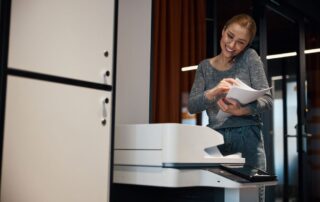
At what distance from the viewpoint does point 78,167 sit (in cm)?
185

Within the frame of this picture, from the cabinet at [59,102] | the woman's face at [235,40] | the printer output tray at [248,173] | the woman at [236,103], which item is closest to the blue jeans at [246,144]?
the woman at [236,103]

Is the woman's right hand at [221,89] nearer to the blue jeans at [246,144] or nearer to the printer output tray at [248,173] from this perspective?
the blue jeans at [246,144]

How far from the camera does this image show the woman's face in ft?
8.86

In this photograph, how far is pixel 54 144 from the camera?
1.75 m

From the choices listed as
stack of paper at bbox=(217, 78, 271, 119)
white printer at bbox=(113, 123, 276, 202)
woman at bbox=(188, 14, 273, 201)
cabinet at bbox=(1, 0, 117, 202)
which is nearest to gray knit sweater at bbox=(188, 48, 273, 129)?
woman at bbox=(188, 14, 273, 201)

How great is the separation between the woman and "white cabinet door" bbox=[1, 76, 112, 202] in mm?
790

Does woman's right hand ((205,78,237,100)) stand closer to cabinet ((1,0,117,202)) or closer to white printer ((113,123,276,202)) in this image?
white printer ((113,123,276,202))

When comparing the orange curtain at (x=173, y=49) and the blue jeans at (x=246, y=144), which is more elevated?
the orange curtain at (x=173, y=49)

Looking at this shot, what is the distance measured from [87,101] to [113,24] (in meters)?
0.41

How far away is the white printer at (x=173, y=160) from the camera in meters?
2.08

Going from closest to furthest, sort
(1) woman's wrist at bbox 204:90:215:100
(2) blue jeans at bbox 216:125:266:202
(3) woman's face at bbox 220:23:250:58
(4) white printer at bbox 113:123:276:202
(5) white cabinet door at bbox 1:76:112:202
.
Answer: (5) white cabinet door at bbox 1:76:112:202, (4) white printer at bbox 113:123:276:202, (1) woman's wrist at bbox 204:90:215:100, (2) blue jeans at bbox 216:125:266:202, (3) woman's face at bbox 220:23:250:58

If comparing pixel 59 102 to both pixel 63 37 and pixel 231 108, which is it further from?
pixel 231 108

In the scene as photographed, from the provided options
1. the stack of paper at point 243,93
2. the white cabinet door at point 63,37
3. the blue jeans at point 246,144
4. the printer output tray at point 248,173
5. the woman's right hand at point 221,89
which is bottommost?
the printer output tray at point 248,173

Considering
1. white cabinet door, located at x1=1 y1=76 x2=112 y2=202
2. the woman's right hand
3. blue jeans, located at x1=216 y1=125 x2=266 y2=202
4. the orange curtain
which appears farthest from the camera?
the orange curtain
